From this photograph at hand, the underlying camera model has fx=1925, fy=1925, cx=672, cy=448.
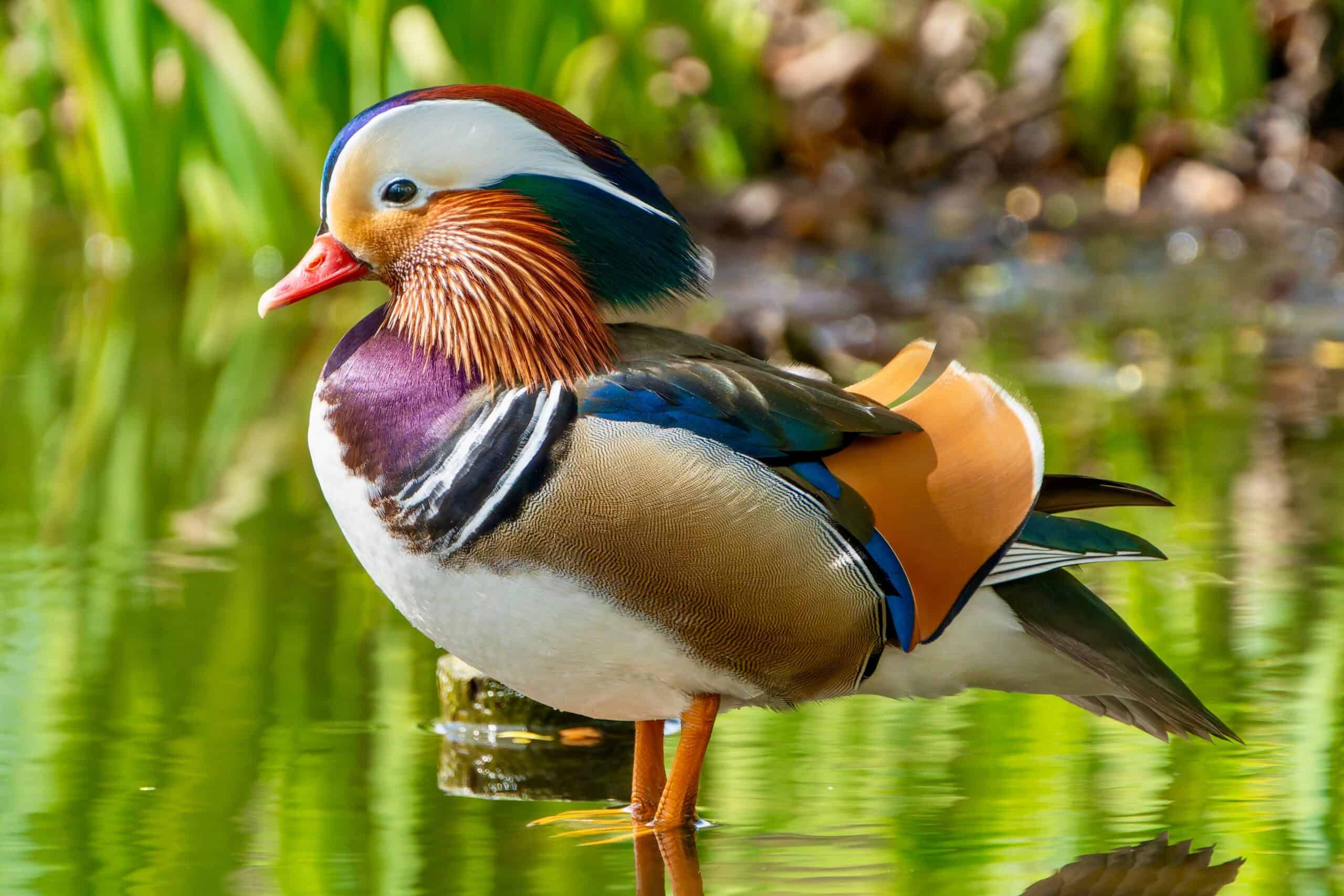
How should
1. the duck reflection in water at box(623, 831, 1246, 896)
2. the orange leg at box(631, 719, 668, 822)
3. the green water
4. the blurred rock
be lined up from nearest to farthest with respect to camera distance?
the duck reflection in water at box(623, 831, 1246, 896), the green water, the orange leg at box(631, 719, 668, 822), the blurred rock

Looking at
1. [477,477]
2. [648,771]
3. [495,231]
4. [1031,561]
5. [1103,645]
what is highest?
[495,231]

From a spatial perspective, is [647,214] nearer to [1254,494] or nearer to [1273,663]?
[1273,663]

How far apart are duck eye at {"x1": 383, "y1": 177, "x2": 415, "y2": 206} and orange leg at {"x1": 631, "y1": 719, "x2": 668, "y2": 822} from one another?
2.60 ft

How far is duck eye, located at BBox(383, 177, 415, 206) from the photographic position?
2.57 metres

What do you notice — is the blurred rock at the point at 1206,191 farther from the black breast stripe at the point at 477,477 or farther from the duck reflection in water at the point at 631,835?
the black breast stripe at the point at 477,477

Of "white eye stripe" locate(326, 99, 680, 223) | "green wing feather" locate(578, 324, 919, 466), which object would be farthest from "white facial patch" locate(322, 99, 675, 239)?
"green wing feather" locate(578, 324, 919, 466)

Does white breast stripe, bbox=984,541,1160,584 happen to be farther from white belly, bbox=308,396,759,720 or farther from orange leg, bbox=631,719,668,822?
orange leg, bbox=631,719,668,822

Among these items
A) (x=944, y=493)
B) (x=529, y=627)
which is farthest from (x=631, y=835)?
(x=944, y=493)

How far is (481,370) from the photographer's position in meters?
2.49

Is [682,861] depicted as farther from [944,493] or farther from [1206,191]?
[1206,191]

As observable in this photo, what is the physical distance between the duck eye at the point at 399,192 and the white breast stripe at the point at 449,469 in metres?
0.36

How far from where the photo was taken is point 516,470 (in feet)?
7.85

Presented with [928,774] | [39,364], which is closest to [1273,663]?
[928,774]

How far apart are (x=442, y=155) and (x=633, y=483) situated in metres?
0.52
